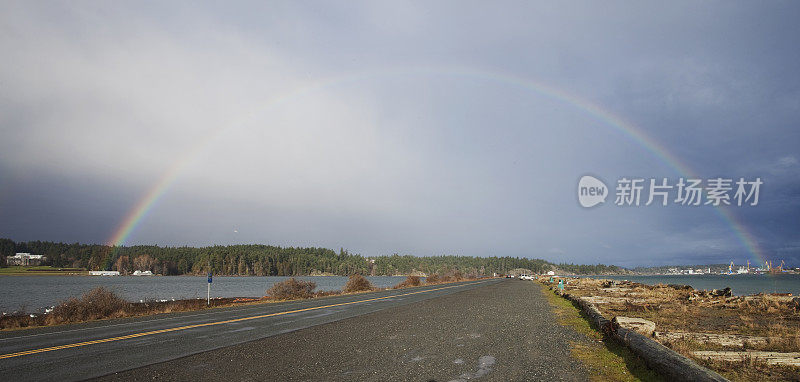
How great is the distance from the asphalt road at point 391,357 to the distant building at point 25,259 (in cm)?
24549

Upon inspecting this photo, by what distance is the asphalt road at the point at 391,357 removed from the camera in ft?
25.5

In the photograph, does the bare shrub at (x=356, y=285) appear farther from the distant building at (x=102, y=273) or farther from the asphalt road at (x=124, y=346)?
the distant building at (x=102, y=273)

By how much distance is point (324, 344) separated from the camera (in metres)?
11.2

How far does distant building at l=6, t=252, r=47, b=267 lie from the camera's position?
189m

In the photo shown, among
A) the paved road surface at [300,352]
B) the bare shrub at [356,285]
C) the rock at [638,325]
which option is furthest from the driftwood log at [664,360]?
the bare shrub at [356,285]

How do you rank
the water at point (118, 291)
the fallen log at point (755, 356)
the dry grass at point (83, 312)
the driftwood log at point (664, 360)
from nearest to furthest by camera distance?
the driftwood log at point (664, 360)
the fallen log at point (755, 356)
the dry grass at point (83, 312)
the water at point (118, 291)

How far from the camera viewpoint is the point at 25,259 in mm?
190625

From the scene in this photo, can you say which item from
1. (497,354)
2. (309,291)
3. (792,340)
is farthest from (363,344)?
(309,291)

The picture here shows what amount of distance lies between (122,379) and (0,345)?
25.9ft

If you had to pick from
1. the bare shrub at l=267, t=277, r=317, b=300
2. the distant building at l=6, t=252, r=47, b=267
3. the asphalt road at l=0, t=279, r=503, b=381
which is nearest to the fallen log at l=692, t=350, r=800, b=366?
the asphalt road at l=0, t=279, r=503, b=381

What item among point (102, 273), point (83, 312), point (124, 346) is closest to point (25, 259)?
point (102, 273)

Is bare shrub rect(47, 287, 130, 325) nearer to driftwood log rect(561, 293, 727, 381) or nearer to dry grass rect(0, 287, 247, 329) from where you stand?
dry grass rect(0, 287, 247, 329)

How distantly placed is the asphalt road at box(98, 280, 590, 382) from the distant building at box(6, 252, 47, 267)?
805 ft

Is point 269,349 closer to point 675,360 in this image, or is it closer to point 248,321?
point 248,321
